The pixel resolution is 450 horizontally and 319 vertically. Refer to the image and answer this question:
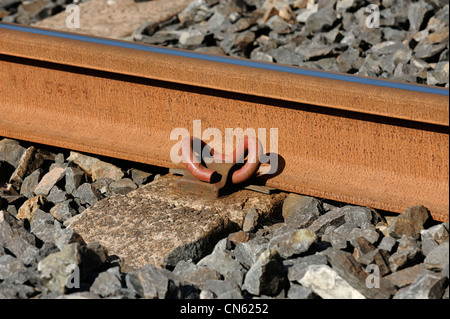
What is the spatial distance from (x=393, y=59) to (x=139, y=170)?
7.30 feet

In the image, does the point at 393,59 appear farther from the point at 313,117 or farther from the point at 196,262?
the point at 196,262

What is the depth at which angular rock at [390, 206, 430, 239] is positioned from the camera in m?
3.10

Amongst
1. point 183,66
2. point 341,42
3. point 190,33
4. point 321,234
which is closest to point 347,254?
point 321,234

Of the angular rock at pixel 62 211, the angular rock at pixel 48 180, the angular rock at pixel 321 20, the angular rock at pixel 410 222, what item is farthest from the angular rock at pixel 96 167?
the angular rock at pixel 321 20

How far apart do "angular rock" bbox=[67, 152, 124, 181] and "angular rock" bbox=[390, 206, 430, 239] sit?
159 cm

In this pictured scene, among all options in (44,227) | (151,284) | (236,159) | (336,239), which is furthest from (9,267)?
(336,239)

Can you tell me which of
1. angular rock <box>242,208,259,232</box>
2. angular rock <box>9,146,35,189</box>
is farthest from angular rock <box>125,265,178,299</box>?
angular rock <box>9,146,35,189</box>

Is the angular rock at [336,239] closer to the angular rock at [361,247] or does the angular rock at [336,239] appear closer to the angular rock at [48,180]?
the angular rock at [361,247]

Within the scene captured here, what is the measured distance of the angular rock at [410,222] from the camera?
10.2 feet

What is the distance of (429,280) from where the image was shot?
265 cm

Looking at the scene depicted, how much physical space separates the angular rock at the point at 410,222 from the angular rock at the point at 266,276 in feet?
2.02

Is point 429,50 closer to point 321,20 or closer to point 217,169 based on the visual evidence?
point 321,20

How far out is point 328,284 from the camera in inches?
107

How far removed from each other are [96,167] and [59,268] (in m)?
1.30
